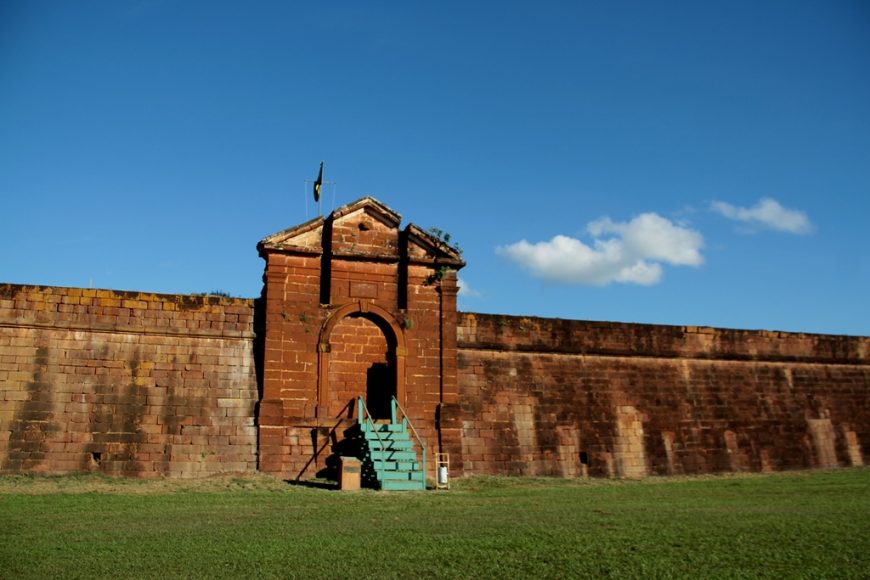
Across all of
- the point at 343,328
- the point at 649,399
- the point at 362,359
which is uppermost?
the point at 343,328

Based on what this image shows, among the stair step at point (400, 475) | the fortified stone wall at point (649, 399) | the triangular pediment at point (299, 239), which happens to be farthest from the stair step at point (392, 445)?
the triangular pediment at point (299, 239)

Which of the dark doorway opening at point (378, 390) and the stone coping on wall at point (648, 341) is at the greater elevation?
the stone coping on wall at point (648, 341)

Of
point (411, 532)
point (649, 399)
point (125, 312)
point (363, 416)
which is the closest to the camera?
point (411, 532)

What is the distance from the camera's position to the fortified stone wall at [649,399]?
61.6 ft

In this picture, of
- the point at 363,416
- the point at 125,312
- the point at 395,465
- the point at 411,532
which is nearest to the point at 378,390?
the point at 363,416

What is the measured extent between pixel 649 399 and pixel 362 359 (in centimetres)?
796

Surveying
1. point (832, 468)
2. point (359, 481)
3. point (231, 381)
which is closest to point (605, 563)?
point (359, 481)

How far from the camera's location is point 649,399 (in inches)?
811

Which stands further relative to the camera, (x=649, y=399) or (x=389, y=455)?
(x=649, y=399)

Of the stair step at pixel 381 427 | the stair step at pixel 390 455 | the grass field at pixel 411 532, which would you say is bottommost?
the grass field at pixel 411 532

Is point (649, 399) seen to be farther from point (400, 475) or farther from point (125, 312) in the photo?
point (125, 312)

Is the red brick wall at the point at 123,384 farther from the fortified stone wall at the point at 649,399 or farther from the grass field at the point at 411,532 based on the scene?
the fortified stone wall at the point at 649,399

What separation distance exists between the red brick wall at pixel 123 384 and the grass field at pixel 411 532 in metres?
0.71

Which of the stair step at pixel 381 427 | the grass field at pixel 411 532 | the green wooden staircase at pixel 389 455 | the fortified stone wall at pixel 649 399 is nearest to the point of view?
the grass field at pixel 411 532
